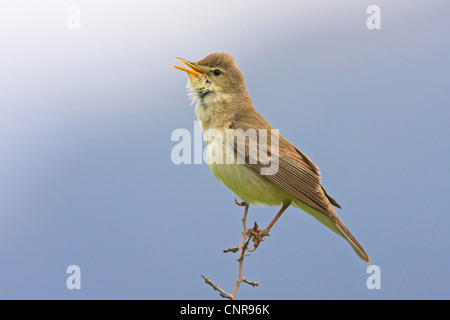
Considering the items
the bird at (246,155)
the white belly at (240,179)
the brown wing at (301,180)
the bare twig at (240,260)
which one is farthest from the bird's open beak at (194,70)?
the bare twig at (240,260)

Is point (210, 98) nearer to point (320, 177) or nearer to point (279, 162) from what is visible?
point (279, 162)

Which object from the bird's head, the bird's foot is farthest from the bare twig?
the bird's head

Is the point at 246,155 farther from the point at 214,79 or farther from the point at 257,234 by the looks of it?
the point at 214,79

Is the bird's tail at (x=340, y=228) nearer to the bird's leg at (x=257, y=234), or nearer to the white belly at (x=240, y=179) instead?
the white belly at (x=240, y=179)

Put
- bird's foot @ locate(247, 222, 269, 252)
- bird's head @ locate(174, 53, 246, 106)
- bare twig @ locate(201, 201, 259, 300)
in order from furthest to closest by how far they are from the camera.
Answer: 1. bird's head @ locate(174, 53, 246, 106)
2. bird's foot @ locate(247, 222, 269, 252)
3. bare twig @ locate(201, 201, 259, 300)

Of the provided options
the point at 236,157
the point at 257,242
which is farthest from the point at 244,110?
the point at 257,242

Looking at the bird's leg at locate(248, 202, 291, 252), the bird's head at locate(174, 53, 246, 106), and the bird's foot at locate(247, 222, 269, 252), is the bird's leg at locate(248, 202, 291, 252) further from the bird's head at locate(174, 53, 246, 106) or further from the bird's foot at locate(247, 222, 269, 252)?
the bird's head at locate(174, 53, 246, 106)

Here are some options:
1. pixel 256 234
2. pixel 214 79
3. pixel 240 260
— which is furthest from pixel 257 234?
pixel 214 79
